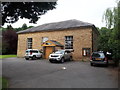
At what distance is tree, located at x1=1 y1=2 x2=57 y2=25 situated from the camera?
8551 millimetres

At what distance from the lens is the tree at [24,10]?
855cm

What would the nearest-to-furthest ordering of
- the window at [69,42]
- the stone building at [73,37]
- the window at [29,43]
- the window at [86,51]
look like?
the window at [86,51] < the stone building at [73,37] < the window at [69,42] < the window at [29,43]

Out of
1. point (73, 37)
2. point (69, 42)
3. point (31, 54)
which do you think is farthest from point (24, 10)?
point (69, 42)

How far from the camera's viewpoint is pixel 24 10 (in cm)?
905

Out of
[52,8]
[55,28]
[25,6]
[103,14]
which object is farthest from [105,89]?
[55,28]

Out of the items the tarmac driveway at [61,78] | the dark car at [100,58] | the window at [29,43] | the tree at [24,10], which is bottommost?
the tarmac driveway at [61,78]

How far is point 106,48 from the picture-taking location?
1344 cm

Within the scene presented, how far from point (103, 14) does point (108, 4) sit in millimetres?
1118

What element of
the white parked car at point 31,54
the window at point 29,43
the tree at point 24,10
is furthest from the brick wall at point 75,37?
the tree at point 24,10

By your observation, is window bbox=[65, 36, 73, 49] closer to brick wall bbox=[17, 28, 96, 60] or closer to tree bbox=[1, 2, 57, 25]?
brick wall bbox=[17, 28, 96, 60]

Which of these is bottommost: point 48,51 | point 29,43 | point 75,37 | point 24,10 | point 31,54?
point 31,54

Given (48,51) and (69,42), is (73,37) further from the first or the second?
(48,51)

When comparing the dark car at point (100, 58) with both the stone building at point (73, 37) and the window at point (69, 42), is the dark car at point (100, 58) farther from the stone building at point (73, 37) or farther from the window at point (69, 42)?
the window at point (69, 42)

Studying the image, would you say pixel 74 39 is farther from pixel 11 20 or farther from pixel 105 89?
pixel 105 89
